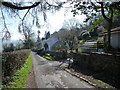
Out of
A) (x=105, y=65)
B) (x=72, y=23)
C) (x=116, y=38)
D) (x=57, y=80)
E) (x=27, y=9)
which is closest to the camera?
(x=27, y=9)

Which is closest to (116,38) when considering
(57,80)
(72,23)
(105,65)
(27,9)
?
(105,65)

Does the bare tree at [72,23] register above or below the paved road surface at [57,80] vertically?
above

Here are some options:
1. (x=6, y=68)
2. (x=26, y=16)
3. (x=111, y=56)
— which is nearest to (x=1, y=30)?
(x=26, y=16)

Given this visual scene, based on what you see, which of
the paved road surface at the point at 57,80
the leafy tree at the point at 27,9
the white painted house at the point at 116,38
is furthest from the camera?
the white painted house at the point at 116,38

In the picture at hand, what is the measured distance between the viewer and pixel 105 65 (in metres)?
7.10

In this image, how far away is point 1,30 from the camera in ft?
15.3

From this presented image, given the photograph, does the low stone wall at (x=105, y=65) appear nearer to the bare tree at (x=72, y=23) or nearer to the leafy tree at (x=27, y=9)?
the leafy tree at (x=27, y=9)

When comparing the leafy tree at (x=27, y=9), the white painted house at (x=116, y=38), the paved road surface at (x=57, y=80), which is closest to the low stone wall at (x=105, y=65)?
the paved road surface at (x=57, y=80)

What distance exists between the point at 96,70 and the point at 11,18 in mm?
6628

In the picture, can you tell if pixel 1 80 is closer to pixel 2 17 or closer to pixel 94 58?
pixel 2 17

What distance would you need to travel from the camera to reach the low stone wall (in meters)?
5.91

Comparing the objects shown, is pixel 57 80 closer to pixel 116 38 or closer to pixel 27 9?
pixel 27 9

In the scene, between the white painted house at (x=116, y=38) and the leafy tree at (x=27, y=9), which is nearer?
the leafy tree at (x=27, y=9)

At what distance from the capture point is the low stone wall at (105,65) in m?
5.91
